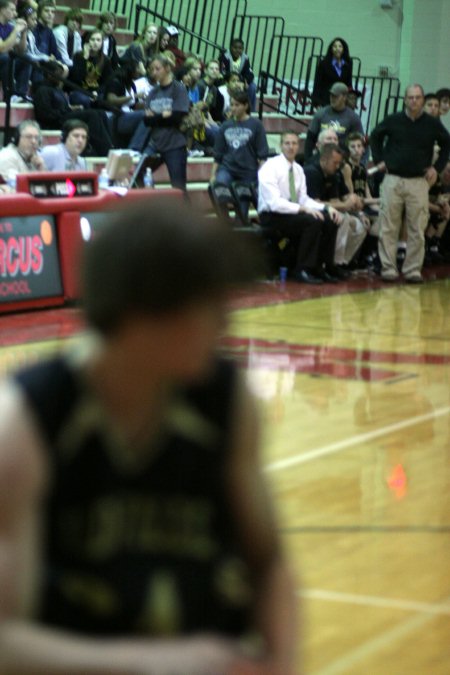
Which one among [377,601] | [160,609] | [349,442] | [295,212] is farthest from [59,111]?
[160,609]

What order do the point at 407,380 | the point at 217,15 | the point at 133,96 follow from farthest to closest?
1. the point at 217,15
2. the point at 133,96
3. the point at 407,380

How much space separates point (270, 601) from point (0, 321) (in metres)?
8.21

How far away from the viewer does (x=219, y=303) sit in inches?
59.0

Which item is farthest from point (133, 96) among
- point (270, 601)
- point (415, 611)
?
point (270, 601)

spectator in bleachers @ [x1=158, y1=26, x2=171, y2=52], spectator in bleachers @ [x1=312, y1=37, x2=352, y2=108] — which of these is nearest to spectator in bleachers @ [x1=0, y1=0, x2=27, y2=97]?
spectator in bleachers @ [x1=158, y1=26, x2=171, y2=52]

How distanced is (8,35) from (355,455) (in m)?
8.88

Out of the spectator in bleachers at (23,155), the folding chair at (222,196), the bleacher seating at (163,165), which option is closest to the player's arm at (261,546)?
the bleacher seating at (163,165)

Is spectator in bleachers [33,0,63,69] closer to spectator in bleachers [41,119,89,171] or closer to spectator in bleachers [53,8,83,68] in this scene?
spectator in bleachers [53,8,83,68]

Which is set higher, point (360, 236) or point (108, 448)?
point (108, 448)

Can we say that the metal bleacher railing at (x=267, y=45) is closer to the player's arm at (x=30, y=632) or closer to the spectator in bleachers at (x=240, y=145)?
the spectator in bleachers at (x=240, y=145)

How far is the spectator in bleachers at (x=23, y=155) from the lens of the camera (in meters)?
10.9

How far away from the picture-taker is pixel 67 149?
11500 millimetres

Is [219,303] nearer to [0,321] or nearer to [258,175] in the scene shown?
[0,321]

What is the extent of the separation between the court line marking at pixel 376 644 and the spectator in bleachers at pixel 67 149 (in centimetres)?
797
